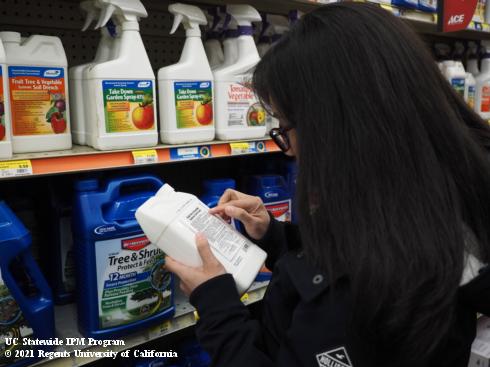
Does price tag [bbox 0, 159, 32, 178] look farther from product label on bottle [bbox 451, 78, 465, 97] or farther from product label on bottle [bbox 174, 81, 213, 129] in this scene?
product label on bottle [bbox 451, 78, 465, 97]

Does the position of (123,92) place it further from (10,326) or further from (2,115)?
(10,326)

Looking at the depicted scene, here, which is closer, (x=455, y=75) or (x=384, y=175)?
(x=384, y=175)

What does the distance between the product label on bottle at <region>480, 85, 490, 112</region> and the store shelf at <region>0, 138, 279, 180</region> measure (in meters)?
1.59

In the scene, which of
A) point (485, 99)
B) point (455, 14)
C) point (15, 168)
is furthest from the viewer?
point (485, 99)

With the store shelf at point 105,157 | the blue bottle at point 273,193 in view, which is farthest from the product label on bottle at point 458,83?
the store shelf at point 105,157

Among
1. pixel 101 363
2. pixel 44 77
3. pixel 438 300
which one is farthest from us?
pixel 101 363

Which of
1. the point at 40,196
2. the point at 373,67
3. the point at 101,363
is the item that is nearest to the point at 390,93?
the point at 373,67

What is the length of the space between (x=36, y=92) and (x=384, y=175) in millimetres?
→ 910

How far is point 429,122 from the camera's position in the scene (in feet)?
2.27

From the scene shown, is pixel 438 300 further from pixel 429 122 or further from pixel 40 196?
pixel 40 196

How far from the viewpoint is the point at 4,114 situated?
3.41 feet

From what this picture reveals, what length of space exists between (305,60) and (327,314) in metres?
0.41

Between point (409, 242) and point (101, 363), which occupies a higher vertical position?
point (409, 242)

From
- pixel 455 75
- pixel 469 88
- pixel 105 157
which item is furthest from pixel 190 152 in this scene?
pixel 469 88
